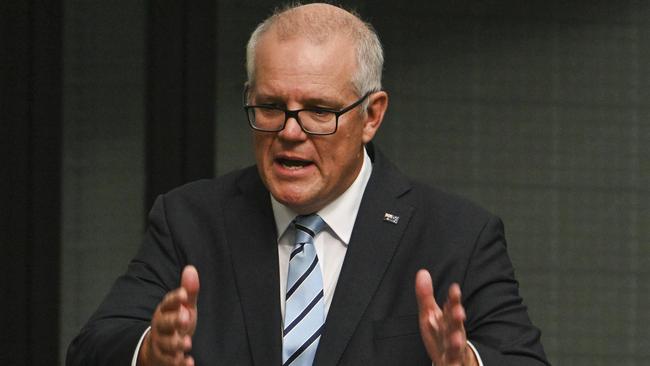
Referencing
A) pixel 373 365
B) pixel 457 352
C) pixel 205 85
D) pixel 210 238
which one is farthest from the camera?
pixel 205 85

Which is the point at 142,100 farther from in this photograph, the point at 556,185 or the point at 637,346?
the point at 637,346

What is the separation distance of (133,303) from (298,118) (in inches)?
23.1

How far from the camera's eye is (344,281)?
3314 millimetres

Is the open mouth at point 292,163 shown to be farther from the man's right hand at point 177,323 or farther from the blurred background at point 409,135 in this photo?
the blurred background at point 409,135

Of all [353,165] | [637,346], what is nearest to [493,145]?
[637,346]

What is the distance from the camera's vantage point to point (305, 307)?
331cm

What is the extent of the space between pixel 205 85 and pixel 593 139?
4.68 feet

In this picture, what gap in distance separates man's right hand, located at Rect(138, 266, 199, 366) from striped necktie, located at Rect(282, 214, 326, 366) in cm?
45

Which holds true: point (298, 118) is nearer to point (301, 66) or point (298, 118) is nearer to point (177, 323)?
point (301, 66)

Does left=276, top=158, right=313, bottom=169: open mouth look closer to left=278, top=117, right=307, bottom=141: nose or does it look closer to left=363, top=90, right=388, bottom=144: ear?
left=278, top=117, right=307, bottom=141: nose

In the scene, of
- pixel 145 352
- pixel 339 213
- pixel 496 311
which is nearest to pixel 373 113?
pixel 339 213

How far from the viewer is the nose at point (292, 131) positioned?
10.7ft

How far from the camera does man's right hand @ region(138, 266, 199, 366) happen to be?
2789 millimetres

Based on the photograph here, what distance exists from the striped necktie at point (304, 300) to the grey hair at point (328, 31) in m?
0.37
